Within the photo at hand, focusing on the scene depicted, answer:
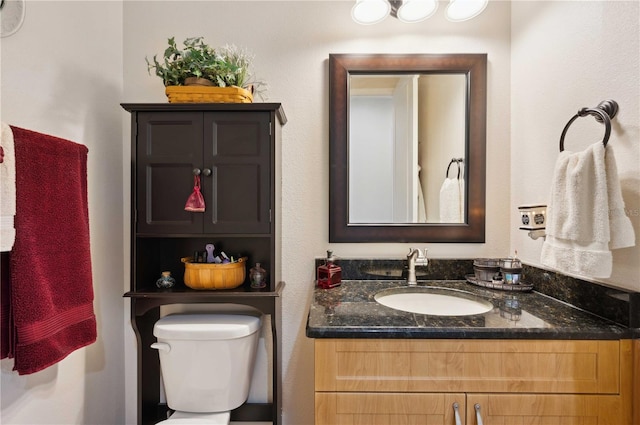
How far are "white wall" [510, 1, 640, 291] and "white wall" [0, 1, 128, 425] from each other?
188cm

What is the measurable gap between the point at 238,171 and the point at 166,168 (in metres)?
0.30

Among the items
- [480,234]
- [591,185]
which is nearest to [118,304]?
[480,234]

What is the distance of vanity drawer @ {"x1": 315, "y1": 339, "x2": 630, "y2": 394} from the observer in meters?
0.96

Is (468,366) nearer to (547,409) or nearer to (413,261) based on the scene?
(547,409)

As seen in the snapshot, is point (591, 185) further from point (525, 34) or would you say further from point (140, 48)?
point (140, 48)

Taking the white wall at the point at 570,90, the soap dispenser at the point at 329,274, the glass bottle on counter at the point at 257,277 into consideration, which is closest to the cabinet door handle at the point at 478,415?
the white wall at the point at 570,90

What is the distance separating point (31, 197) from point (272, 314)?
927mm

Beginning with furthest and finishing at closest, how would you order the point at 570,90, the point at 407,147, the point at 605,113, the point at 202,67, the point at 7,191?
the point at 407,147 → the point at 202,67 → the point at 570,90 → the point at 605,113 → the point at 7,191

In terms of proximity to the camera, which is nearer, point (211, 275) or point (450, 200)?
point (211, 275)

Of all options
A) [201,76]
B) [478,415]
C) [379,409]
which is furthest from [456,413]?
[201,76]

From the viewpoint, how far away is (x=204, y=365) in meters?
1.40

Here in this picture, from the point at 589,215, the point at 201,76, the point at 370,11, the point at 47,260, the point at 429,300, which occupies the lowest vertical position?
the point at 429,300

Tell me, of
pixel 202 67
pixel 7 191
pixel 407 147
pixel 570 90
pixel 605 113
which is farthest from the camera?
pixel 407 147

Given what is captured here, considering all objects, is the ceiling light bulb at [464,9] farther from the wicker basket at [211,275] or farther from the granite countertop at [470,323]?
the wicker basket at [211,275]
